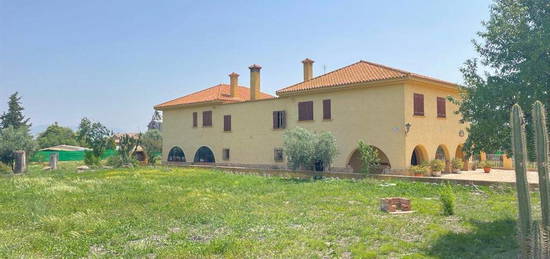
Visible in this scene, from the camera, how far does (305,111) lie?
2859 centimetres

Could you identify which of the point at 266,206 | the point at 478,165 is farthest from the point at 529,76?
the point at 478,165

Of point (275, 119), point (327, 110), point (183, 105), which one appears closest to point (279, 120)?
point (275, 119)

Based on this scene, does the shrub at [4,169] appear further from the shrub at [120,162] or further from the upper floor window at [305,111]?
the upper floor window at [305,111]

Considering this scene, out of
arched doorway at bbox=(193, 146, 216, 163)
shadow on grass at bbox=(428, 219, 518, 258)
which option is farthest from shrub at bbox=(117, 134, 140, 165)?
shadow on grass at bbox=(428, 219, 518, 258)

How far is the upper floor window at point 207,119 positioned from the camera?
35438 mm

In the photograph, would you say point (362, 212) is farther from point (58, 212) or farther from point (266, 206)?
point (58, 212)

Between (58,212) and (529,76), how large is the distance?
42.3ft

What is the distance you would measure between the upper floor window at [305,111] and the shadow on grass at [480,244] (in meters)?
Result: 18.7

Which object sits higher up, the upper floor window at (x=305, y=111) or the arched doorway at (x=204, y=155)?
the upper floor window at (x=305, y=111)

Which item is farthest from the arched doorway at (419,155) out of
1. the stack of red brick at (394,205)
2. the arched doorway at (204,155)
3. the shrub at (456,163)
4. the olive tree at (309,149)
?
the arched doorway at (204,155)

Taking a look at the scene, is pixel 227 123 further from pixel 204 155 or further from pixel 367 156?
pixel 367 156

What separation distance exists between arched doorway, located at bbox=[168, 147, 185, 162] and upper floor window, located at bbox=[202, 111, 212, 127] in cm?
431

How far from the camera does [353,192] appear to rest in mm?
17156

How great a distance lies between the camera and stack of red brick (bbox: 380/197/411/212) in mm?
12562
